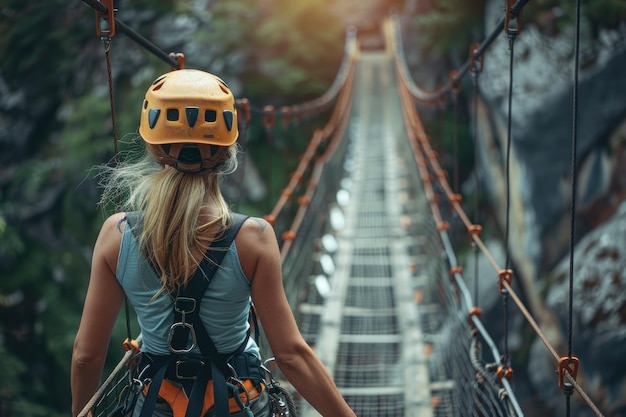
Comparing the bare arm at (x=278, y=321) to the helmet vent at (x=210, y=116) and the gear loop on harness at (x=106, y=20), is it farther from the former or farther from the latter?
the gear loop on harness at (x=106, y=20)

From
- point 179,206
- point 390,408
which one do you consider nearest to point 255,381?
point 179,206

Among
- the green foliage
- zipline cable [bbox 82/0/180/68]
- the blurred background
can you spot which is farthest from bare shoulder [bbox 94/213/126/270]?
the green foliage

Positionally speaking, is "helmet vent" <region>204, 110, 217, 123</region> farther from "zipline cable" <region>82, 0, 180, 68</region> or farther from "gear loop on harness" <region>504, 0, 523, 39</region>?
"gear loop on harness" <region>504, 0, 523, 39</region>

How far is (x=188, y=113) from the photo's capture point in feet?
3.29

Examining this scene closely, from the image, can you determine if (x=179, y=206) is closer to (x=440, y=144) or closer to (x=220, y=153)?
(x=220, y=153)

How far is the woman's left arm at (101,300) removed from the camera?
3.21 feet

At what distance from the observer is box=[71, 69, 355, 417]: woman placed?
96 cm

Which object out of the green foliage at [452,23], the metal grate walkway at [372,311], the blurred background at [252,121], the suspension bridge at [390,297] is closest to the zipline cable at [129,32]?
the suspension bridge at [390,297]

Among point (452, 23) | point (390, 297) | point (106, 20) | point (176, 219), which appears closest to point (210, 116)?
point (176, 219)

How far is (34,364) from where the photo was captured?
6516 millimetres

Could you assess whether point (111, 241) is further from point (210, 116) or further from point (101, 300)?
point (210, 116)

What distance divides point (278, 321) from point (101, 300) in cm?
25

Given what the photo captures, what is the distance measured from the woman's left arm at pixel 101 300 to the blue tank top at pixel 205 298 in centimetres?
2

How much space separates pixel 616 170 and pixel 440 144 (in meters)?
2.83
